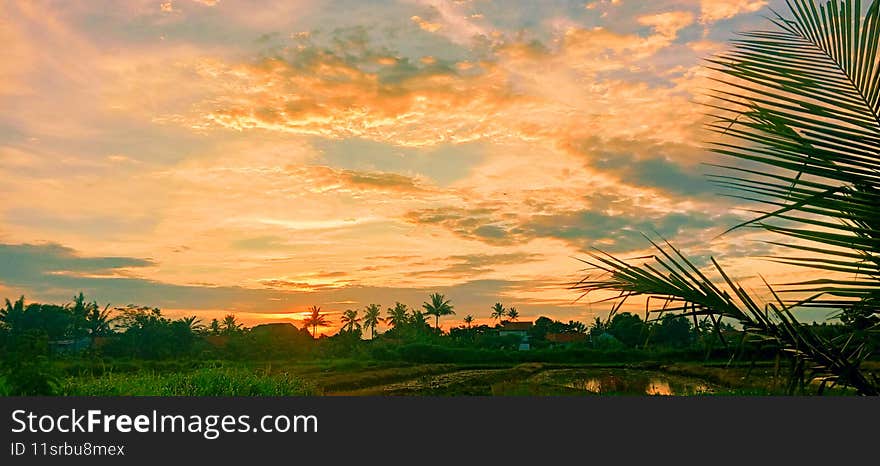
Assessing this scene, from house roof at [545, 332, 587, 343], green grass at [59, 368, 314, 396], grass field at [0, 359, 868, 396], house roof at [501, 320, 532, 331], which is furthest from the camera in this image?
house roof at [501, 320, 532, 331]

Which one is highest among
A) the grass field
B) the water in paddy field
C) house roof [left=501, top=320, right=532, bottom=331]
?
house roof [left=501, top=320, right=532, bottom=331]

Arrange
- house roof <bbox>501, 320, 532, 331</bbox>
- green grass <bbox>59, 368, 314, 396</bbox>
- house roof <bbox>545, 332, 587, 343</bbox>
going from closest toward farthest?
green grass <bbox>59, 368, 314, 396</bbox> → house roof <bbox>545, 332, 587, 343</bbox> → house roof <bbox>501, 320, 532, 331</bbox>

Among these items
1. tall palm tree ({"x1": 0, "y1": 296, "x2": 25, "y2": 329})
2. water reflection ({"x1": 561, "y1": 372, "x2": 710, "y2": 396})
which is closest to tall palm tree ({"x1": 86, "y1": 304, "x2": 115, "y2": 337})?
tall palm tree ({"x1": 0, "y1": 296, "x2": 25, "y2": 329})

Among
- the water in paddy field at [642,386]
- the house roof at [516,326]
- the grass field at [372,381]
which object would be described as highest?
the house roof at [516,326]

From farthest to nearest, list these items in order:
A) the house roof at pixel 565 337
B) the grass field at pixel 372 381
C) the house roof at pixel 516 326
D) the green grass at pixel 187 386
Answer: the house roof at pixel 516 326 → the house roof at pixel 565 337 → the grass field at pixel 372 381 → the green grass at pixel 187 386

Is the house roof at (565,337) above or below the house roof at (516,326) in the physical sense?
below

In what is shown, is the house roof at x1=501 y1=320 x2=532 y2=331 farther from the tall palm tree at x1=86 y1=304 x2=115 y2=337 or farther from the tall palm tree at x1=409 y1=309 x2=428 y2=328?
the tall palm tree at x1=86 y1=304 x2=115 y2=337

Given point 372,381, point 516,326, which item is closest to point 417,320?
point 516,326

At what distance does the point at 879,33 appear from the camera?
2.80 metres

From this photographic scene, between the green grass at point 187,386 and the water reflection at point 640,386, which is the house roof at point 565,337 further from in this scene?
the green grass at point 187,386

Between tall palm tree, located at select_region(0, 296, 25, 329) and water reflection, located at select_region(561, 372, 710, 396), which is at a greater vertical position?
tall palm tree, located at select_region(0, 296, 25, 329)

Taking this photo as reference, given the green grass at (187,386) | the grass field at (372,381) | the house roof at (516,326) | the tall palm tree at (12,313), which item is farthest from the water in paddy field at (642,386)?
the house roof at (516,326)

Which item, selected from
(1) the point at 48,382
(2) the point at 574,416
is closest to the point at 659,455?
(2) the point at 574,416

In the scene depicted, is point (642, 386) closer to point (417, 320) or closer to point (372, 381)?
point (372, 381)
